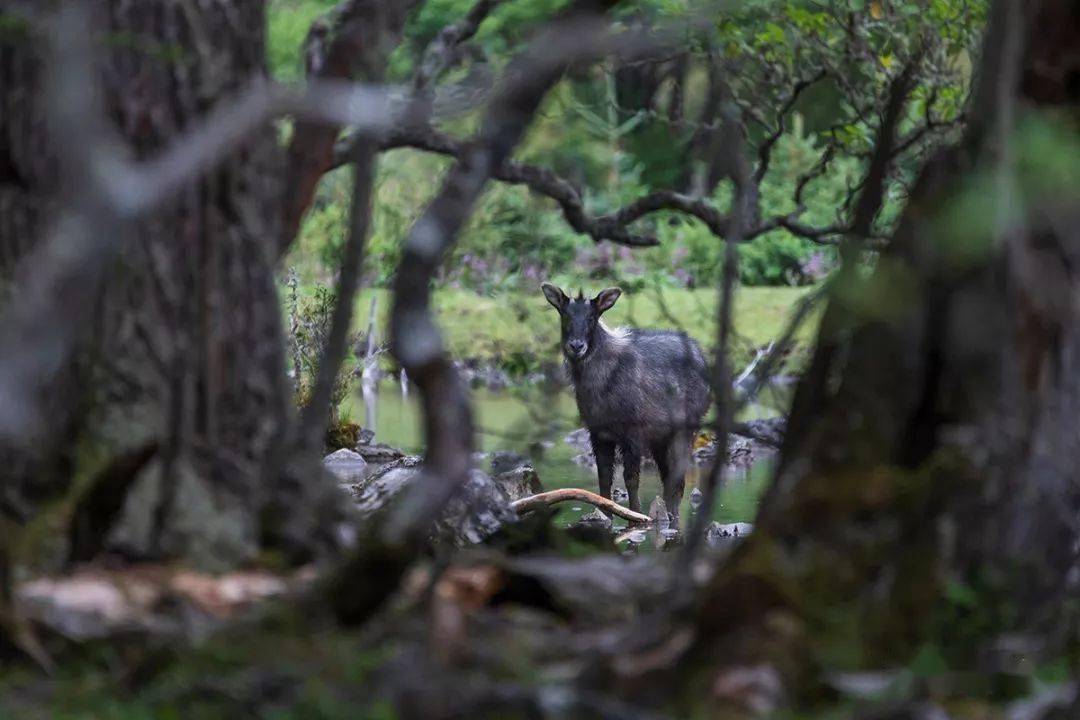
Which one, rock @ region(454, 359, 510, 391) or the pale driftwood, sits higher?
the pale driftwood

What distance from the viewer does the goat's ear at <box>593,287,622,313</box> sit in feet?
43.1

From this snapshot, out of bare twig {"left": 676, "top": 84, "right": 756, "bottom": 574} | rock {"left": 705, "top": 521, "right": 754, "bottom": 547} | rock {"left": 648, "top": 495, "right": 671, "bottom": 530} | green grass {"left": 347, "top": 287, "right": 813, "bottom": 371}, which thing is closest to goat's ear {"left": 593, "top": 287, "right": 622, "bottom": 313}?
rock {"left": 648, "top": 495, "right": 671, "bottom": 530}

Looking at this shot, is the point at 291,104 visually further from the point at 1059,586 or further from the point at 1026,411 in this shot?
the point at 1059,586

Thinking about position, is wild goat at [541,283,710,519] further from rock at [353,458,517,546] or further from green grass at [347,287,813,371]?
rock at [353,458,517,546]

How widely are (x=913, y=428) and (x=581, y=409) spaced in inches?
383

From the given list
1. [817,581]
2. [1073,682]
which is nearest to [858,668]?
[817,581]

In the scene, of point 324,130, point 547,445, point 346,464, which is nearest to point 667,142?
point 547,445

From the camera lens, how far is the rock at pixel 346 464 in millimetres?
12750

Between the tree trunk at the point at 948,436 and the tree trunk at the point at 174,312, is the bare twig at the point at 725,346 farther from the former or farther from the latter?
the tree trunk at the point at 174,312

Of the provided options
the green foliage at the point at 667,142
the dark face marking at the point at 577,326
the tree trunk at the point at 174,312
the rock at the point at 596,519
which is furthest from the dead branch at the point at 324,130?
the dark face marking at the point at 577,326

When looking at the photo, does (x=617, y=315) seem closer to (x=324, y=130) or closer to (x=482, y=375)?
(x=482, y=375)

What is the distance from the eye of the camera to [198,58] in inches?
169

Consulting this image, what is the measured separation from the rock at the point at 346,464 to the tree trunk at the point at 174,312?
27.0ft

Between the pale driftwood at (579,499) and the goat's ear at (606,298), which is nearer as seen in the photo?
the pale driftwood at (579,499)
